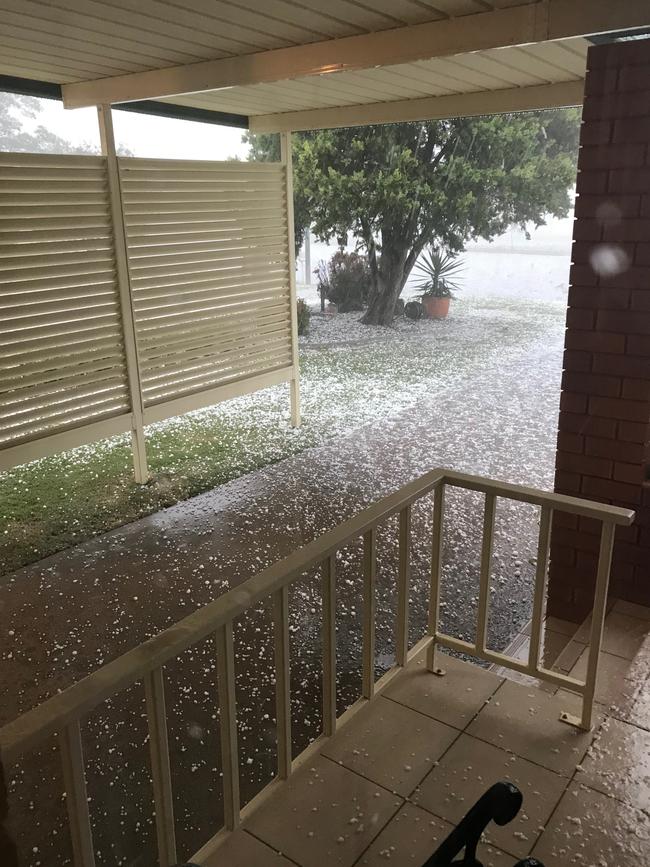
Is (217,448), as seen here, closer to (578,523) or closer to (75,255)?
(75,255)

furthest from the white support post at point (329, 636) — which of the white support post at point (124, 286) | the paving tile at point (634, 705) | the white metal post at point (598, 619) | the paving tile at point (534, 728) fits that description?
the white support post at point (124, 286)

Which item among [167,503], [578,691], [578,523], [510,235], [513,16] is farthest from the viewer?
[510,235]

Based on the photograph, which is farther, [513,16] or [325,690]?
[513,16]

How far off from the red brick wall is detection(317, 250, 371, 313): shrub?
1106cm

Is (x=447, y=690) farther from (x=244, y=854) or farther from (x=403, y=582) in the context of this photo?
(x=244, y=854)

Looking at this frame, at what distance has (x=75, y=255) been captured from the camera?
4.30 metres

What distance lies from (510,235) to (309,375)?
6752 millimetres

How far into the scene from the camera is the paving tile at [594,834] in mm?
1626

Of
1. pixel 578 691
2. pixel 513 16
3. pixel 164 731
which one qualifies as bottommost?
pixel 578 691

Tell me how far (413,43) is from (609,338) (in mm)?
1433

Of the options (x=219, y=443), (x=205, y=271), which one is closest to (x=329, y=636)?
(x=205, y=271)

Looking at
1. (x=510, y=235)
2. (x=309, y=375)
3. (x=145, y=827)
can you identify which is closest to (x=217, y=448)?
(x=309, y=375)

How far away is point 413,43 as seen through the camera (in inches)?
112

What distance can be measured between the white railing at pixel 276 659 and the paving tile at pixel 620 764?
0.09 metres
